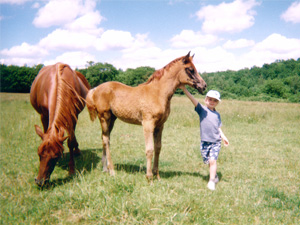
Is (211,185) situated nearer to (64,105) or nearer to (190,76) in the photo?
(190,76)

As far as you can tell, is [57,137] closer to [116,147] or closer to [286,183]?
[116,147]

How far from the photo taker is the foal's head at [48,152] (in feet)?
10.5

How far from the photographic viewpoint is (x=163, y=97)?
3.63 m

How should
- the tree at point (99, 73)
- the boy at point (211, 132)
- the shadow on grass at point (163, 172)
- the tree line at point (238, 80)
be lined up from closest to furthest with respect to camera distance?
the boy at point (211, 132)
the shadow on grass at point (163, 172)
the tree line at point (238, 80)
the tree at point (99, 73)

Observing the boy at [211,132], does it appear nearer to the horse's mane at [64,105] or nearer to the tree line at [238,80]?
the horse's mane at [64,105]

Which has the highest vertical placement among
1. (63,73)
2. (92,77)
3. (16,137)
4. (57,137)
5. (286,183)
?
(92,77)

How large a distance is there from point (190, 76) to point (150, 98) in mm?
843

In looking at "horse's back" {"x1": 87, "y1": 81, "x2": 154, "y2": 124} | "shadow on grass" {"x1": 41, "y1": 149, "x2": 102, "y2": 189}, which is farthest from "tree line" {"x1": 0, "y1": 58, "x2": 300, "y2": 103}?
"horse's back" {"x1": 87, "y1": 81, "x2": 154, "y2": 124}

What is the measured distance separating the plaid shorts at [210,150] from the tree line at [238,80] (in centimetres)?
3272

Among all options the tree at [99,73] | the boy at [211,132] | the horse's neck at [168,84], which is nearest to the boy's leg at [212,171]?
the boy at [211,132]

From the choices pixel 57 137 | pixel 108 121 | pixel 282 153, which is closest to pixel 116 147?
pixel 108 121

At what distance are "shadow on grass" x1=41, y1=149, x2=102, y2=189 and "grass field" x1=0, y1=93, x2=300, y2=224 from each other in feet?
0.08

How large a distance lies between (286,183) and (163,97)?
312 cm

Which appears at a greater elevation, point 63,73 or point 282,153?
point 63,73
